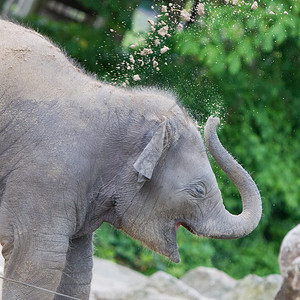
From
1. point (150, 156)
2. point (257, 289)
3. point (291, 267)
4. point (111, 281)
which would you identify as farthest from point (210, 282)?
point (150, 156)

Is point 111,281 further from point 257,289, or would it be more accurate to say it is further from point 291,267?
point 291,267

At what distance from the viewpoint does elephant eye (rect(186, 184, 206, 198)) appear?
400cm

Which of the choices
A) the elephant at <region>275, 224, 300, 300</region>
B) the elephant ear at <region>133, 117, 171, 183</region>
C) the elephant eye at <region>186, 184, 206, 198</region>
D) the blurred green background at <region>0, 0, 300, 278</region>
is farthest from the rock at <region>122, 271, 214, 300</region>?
the elephant ear at <region>133, 117, 171, 183</region>

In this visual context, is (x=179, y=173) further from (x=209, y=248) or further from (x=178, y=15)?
(x=209, y=248)

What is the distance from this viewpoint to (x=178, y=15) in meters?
5.20

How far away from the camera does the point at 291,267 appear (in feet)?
16.7

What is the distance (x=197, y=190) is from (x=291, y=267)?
138 centimetres

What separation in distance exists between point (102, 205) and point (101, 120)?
17.1 inches

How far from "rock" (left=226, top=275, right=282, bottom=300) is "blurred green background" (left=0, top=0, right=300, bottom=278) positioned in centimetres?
66

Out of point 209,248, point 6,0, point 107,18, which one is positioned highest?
point 107,18

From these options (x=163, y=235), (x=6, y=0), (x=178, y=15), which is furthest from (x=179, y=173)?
(x=6, y=0)

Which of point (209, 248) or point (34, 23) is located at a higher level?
point (34, 23)

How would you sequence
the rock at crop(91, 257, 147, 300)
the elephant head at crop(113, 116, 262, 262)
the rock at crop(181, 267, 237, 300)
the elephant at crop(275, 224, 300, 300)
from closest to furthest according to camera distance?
the elephant head at crop(113, 116, 262, 262), the elephant at crop(275, 224, 300, 300), the rock at crop(91, 257, 147, 300), the rock at crop(181, 267, 237, 300)

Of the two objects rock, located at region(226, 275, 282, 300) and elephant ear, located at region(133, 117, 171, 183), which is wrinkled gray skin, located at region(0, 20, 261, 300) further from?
rock, located at region(226, 275, 282, 300)
